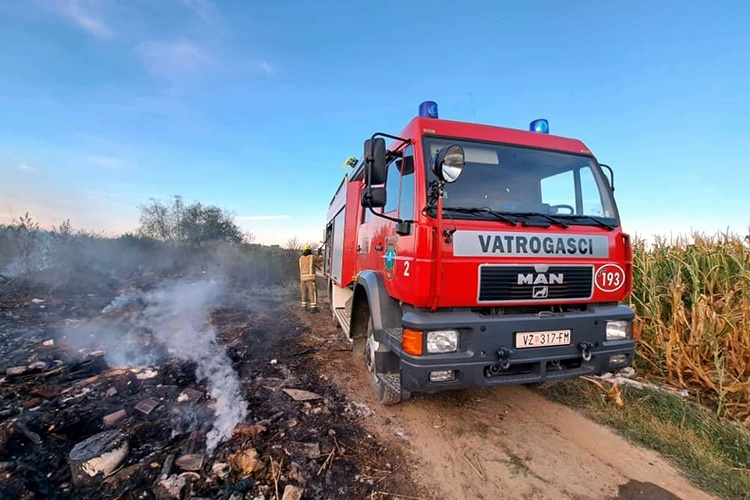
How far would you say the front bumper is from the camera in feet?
8.57

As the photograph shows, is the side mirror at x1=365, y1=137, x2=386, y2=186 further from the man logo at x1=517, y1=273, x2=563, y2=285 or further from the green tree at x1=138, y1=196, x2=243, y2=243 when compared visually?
the green tree at x1=138, y1=196, x2=243, y2=243

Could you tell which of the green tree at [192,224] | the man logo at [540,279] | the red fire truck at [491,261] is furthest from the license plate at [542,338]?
the green tree at [192,224]

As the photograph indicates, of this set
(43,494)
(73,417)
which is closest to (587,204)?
(43,494)

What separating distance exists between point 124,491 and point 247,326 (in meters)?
5.28

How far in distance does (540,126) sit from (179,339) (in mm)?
6753

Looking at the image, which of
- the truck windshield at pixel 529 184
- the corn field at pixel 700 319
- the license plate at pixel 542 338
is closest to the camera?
the license plate at pixel 542 338

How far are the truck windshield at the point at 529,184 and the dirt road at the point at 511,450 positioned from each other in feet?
6.48

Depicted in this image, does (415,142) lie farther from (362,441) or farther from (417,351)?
(362,441)

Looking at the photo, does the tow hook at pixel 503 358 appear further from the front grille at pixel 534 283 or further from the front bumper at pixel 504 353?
the front grille at pixel 534 283

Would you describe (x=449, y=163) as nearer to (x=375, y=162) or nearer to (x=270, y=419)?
(x=375, y=162)

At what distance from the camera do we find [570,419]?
3.48 m

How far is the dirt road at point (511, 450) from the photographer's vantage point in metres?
2.52

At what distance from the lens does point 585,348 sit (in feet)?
9.54

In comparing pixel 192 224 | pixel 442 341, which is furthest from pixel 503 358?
pixel 192 224
